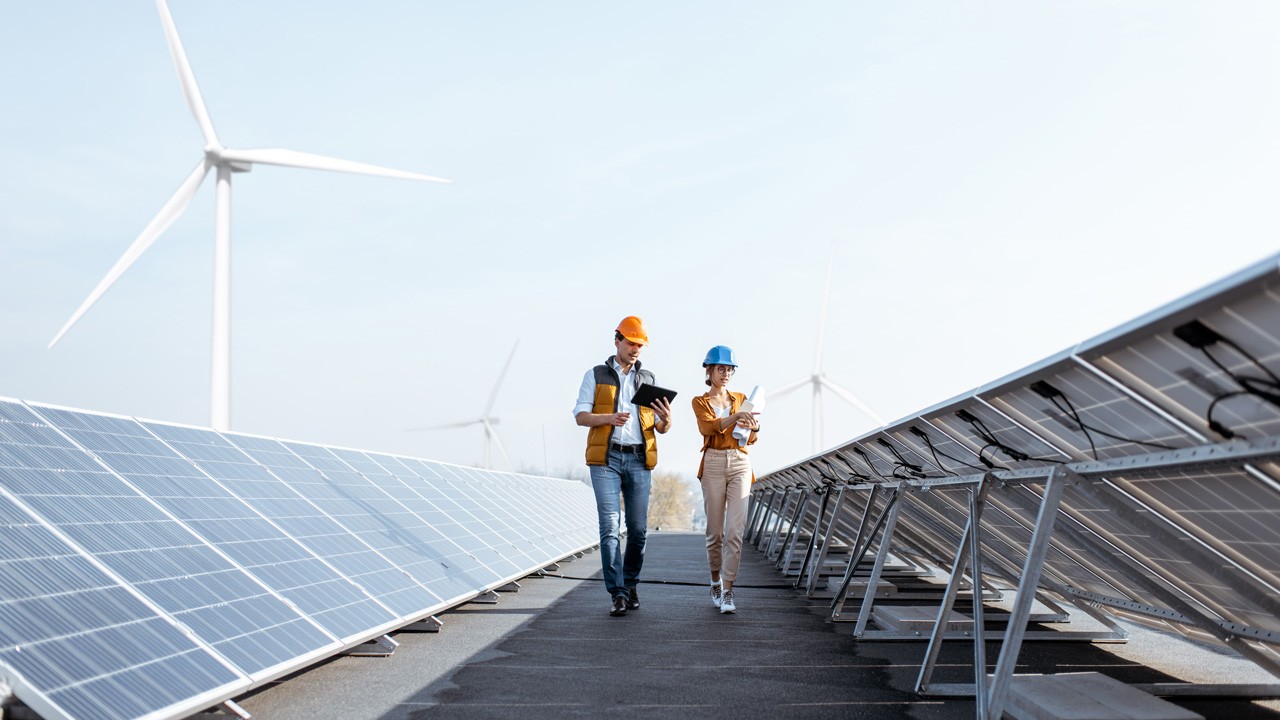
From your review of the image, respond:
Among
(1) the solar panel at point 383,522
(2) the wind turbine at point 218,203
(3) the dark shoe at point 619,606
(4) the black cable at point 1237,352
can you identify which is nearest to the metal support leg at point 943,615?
(4) the black cable at point 1237,352

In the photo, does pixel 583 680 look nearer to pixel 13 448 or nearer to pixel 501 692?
pixel 501 692

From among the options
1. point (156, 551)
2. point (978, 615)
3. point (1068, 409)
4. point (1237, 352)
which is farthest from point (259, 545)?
point (1237, 352)

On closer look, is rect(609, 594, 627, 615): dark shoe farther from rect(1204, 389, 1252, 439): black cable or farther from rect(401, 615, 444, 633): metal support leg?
rect(1204, 389, 1252, 439): black cable

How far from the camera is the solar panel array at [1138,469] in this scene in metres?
4.19

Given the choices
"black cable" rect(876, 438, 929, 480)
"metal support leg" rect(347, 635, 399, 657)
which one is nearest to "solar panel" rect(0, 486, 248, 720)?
"metal support leg" rect(347, 635, 399, 657)

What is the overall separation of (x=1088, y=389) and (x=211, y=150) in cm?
2156

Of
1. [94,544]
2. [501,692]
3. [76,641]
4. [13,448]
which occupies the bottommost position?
[501,692]

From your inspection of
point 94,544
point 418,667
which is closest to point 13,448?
point 94,544

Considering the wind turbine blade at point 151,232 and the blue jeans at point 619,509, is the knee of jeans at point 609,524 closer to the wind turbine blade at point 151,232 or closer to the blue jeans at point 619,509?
the blue jeans at point 619,509

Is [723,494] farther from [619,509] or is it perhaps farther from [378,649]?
[378,649]

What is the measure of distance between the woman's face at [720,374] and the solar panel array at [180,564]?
3.31m

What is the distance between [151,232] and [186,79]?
11.2 feet

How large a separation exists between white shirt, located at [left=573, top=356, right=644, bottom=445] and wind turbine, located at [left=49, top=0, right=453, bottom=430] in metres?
11.3

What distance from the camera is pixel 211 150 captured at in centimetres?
2283
